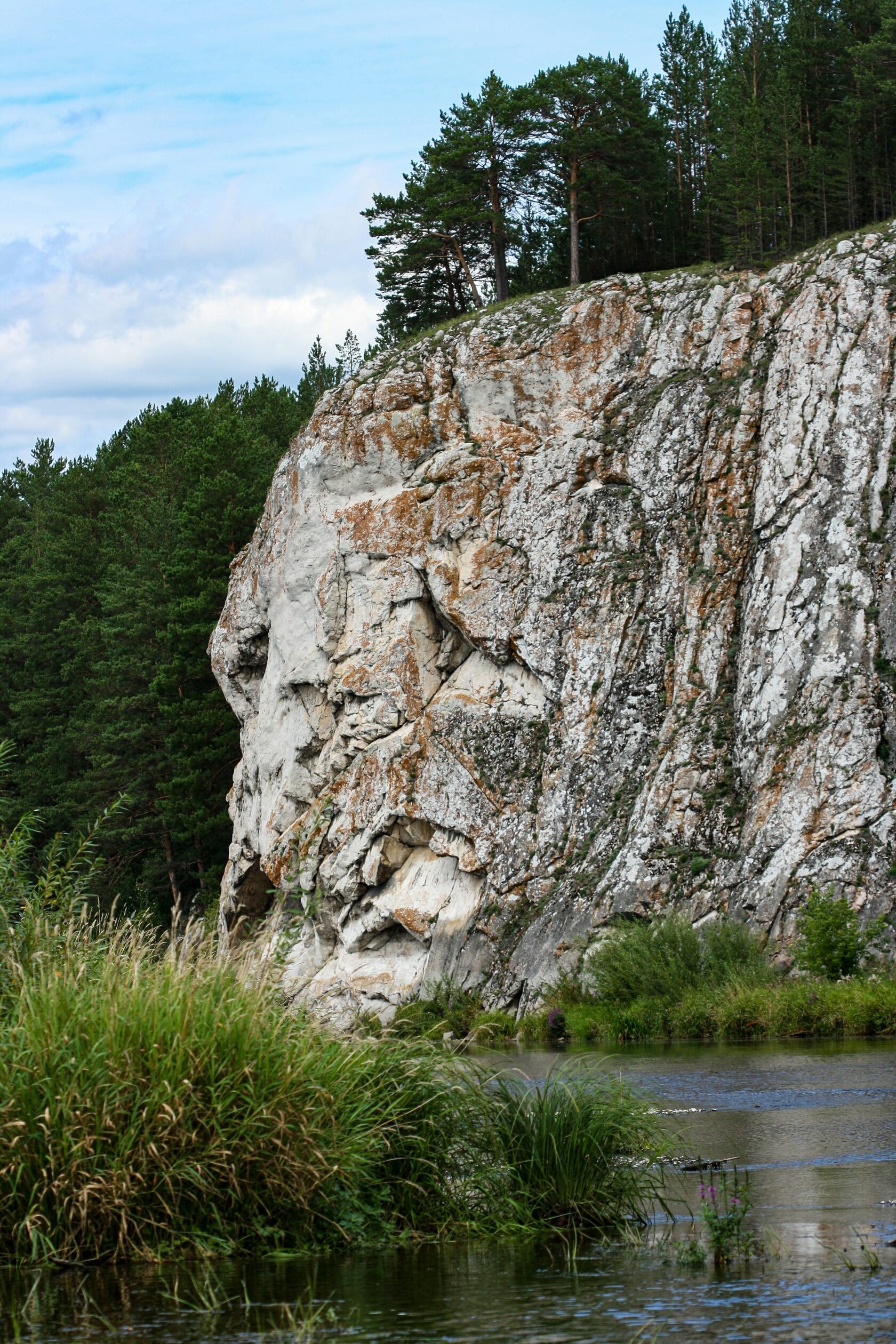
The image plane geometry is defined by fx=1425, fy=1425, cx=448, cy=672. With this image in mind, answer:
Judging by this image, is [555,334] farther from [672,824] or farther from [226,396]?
[226,396]

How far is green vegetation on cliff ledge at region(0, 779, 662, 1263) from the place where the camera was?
868 centimetres

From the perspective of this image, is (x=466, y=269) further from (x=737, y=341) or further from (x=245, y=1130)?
(x=245, y=1130)

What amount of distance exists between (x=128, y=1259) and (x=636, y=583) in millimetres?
30546

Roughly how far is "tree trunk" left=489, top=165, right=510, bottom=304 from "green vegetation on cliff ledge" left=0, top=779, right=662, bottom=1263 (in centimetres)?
4502

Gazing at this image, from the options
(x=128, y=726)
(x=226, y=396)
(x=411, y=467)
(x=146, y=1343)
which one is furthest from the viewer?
(x=226, y=396)

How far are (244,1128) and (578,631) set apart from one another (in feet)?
98.5

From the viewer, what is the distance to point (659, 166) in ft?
174

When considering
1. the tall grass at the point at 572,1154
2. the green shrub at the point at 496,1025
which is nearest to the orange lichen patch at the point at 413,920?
the green shrub at the point at 496,1025

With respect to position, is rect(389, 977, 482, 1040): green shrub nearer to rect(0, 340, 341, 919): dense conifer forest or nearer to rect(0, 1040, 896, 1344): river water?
rect(0, 340, 341, 919): dense conifer forest

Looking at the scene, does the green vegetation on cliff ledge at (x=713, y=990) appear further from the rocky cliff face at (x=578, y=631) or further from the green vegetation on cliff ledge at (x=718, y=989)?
the rocky cliff face at (x=578, y=631)

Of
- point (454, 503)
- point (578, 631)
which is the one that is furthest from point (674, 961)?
point (454, 503)

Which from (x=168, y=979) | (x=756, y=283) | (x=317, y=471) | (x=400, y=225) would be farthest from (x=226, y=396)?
(x=168, y=979)

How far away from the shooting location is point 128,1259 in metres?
8.77

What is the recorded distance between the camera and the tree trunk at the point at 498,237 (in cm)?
5216
